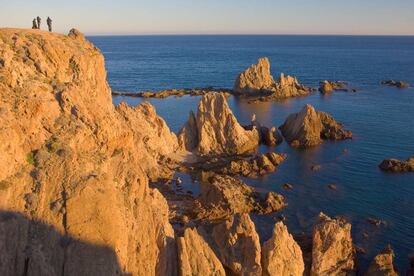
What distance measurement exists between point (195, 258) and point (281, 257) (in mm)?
6278

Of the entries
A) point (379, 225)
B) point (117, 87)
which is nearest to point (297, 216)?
point (379, 225)

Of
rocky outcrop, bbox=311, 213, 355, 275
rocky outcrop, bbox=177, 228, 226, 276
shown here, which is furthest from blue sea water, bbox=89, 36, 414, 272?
rocky outcrop, bbox=177, 228, 226, 276

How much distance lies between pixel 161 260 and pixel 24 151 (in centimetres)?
1012

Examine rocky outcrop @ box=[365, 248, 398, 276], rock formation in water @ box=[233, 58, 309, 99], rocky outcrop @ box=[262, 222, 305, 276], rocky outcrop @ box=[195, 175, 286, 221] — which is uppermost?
rock formation in water @ box=[233, 58, 309, 99]

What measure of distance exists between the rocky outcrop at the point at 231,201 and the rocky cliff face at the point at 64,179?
16.5 meters

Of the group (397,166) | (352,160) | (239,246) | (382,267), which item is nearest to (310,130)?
(352,160)

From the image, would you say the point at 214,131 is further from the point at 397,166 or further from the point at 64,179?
the point at 64,179

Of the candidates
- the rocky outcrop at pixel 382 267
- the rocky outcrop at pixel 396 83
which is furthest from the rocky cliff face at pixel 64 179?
the rocky outcrop at pixel 396 83

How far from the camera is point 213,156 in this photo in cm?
6300

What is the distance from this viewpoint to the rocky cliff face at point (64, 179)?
63.3 feet

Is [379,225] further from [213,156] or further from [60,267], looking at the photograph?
[60,267]

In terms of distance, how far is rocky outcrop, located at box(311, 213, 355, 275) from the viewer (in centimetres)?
3062

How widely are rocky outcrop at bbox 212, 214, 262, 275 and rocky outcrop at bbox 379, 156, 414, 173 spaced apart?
116 feet

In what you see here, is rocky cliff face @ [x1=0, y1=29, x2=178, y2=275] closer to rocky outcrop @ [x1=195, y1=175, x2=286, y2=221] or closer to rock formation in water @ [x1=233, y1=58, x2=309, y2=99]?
rocky outcrop @ [x1=195, y1=175, x2=286, y2=221]
